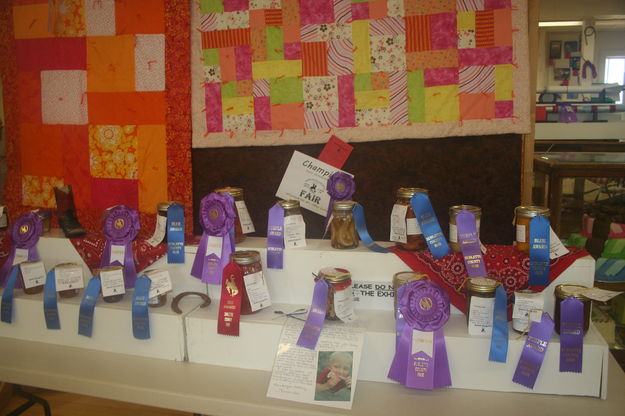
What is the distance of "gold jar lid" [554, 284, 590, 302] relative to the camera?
128 cm

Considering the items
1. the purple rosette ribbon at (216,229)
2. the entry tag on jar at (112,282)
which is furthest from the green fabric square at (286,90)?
the entry tag on jar at (112,282)

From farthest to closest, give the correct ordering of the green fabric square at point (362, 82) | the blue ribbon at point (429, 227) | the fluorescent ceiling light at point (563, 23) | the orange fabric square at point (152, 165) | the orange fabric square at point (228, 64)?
the fluorescent ceiling light at point (563, 23), the orange fabric square at point (152, 165), the orange fabric square at point (228, 64), the green fabric square at point (362, 82), the blue ribbon at point (429, 227)

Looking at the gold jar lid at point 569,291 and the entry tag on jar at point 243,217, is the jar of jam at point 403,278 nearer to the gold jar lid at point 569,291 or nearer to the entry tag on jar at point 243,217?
the gold jar lid at point 569,291

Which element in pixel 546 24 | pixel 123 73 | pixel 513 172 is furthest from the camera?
pixel 546 24

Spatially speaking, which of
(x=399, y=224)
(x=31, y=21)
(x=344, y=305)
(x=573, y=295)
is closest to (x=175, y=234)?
(x=344, y=305)

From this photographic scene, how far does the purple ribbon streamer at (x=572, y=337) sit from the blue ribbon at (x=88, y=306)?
1.39m

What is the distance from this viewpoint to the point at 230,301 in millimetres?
1482

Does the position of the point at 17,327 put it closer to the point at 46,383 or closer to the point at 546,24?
the point at 46,383

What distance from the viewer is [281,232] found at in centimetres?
162

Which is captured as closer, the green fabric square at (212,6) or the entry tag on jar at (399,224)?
the entry tag on jar at (399,224)

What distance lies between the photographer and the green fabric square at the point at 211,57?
6.82 ft

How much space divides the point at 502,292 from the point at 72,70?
204 cm

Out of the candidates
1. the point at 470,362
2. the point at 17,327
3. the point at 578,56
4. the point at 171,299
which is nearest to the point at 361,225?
the point at 470,362

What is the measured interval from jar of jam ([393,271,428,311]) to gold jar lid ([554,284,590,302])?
1.14 ft
